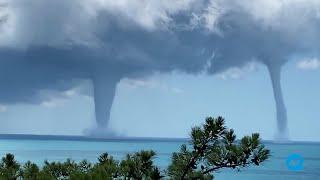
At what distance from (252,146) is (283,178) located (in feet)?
363

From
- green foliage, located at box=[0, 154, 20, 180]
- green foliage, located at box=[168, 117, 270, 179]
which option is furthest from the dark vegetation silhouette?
green foliage, located at box=[0, 154, 20, 180]

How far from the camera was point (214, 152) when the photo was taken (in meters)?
9.57

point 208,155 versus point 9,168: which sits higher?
point 208,155

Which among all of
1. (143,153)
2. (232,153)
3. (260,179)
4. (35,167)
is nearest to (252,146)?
(232,153)

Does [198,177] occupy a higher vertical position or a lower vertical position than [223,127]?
lower

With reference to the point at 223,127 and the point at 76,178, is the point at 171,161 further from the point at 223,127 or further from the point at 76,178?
the point at 76,178

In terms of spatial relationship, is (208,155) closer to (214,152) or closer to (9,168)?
(214,152)

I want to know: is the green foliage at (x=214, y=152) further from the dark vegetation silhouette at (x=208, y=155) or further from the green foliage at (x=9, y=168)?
the green foliage at (x=9, y=168)

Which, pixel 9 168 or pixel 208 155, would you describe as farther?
pixel 9 168

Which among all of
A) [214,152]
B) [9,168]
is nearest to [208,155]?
[214,152]

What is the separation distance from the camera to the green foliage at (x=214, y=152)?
9.59m

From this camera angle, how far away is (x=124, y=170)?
10023 millimetres

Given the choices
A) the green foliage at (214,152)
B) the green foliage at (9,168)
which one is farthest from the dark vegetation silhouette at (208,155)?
the green foliage at (9,168)

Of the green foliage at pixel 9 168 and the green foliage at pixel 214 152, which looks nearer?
the green foliage at pixel 214 152
